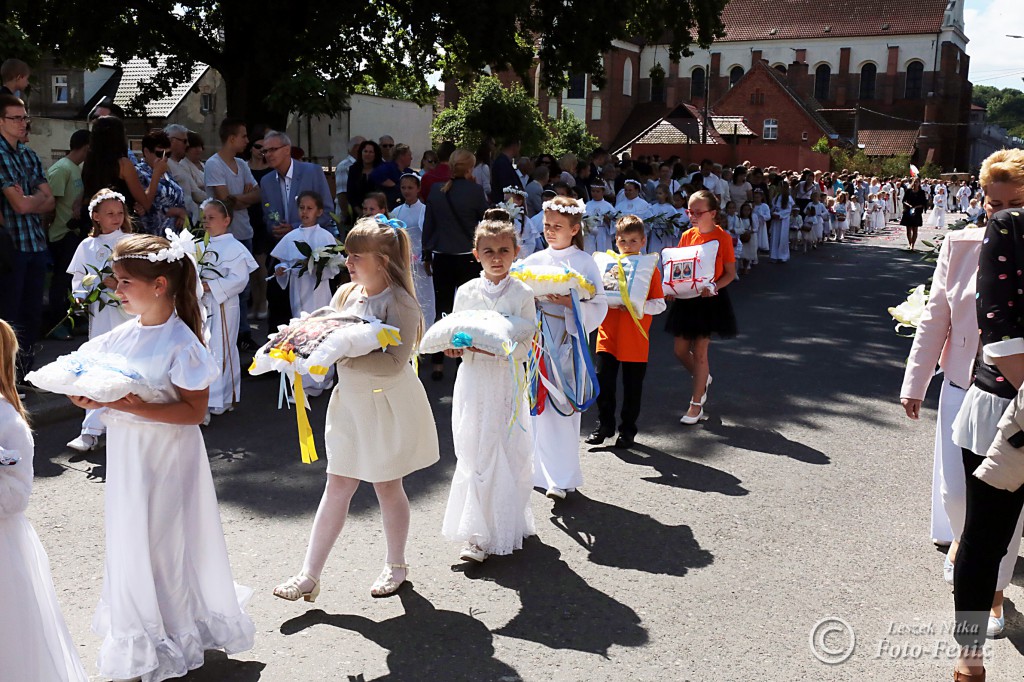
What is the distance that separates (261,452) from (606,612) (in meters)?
3.33

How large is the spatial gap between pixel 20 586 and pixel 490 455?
2418mm

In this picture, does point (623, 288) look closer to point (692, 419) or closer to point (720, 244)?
point (720, 244)

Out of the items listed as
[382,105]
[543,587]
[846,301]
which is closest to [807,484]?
[543,587]

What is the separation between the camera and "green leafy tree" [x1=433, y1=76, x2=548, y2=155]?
51875 mm

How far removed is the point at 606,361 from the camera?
297 inches

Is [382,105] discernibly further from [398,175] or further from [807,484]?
[807,484]

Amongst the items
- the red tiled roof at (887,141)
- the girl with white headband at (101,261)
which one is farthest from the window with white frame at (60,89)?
the red tiled roof at (887,141)

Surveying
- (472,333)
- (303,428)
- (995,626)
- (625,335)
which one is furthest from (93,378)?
(625,335)

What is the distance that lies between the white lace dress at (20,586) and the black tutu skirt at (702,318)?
569 cm

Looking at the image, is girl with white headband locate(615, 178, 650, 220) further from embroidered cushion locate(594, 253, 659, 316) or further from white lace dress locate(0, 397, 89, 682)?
white lace dress locate(0, 397, 89, 682)

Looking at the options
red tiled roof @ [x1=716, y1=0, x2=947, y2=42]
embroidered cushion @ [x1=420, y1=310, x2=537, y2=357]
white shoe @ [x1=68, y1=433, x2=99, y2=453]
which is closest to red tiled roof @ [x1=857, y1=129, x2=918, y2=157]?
red tiled roof @ [x1=716, y1=0, x2=947, y2=42]

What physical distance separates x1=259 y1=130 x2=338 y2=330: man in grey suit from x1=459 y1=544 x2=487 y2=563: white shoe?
5.54m

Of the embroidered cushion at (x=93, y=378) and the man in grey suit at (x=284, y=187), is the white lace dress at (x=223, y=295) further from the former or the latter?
the embroidered cushion at (x=93, y=378)

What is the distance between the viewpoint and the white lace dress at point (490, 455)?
17.0ft
